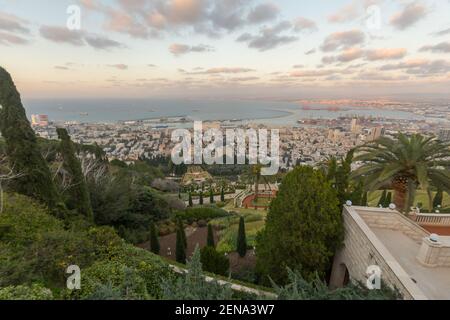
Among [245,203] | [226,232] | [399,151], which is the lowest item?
[245,203]

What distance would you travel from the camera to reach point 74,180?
9789 millimetres

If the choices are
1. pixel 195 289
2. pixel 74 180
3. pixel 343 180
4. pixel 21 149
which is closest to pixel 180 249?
pixel 74 180

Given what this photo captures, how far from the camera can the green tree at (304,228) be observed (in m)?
5.61

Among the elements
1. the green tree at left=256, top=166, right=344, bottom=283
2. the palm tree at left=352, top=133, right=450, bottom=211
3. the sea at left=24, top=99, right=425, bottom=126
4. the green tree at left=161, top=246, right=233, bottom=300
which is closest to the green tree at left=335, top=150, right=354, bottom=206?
the green tree at left=256, top=166, right=344, bottom=283

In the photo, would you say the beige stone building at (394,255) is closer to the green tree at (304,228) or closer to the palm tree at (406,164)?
the green tree at (304,228)

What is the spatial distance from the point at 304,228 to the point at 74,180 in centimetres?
914

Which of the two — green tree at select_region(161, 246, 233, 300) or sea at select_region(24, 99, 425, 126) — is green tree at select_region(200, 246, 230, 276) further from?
sea at select_region(24, 99, 425, 126)

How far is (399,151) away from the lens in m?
7.50

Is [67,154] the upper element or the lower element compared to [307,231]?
upper

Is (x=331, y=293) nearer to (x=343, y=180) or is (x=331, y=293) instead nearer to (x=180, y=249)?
(x=343, y=180)

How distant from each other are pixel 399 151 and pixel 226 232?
28.9 feet

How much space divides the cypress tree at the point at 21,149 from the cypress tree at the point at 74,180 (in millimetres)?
1164
